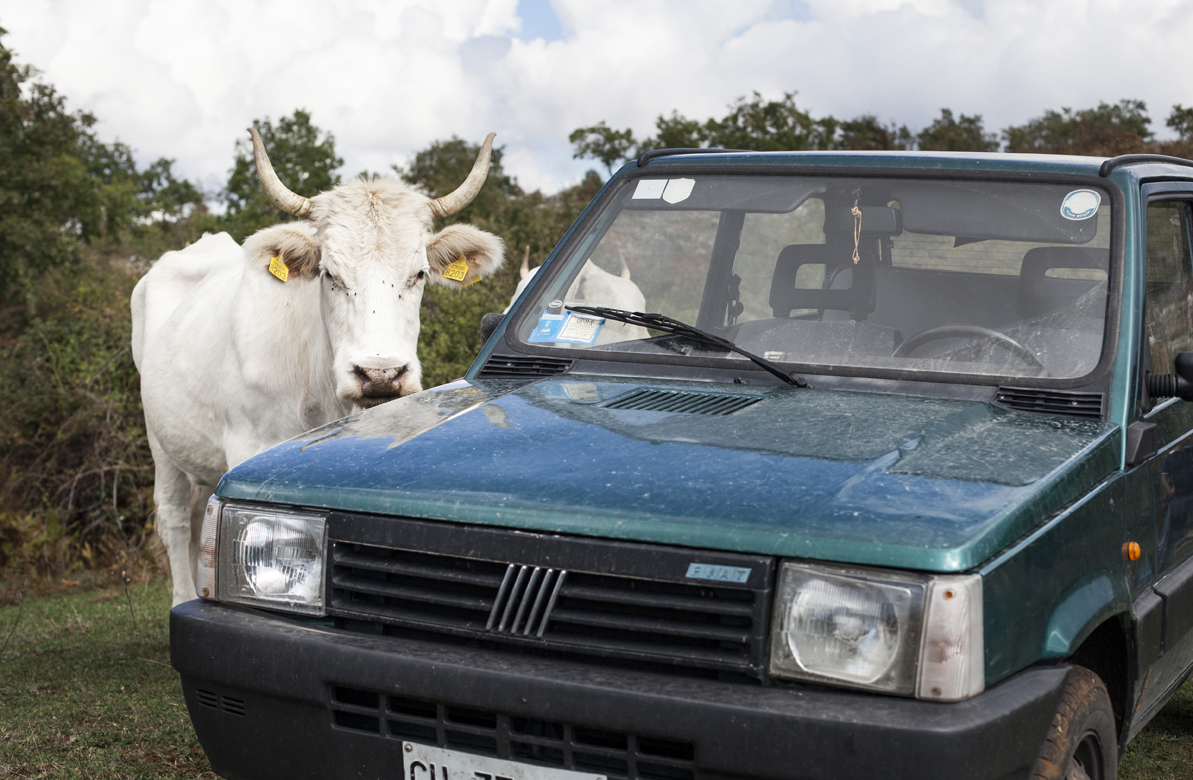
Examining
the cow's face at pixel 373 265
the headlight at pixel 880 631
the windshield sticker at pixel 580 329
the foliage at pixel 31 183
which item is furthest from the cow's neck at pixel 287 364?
the foliage at pixel 31 183

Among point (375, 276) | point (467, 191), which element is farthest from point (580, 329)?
point (467, 191)

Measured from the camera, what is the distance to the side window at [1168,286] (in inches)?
131

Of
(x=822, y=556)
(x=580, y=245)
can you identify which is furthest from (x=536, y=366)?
(x=822, y=556)

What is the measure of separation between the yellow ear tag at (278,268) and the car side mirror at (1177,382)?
151 inches

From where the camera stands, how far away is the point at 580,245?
3842 mm

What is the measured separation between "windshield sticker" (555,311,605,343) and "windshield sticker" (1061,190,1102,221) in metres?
1.40

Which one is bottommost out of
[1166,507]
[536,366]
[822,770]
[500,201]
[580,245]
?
[822,770]

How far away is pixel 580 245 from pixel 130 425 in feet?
36.3

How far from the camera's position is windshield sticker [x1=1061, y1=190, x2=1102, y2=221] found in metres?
3.27

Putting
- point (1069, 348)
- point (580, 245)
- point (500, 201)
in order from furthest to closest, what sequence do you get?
point (500, 201) < point (580, 245) < point (1069, 348)

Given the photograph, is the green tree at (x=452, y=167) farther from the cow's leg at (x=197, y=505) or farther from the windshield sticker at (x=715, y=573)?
the windshield sticker at (x=715, y=573)

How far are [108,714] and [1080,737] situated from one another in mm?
4012

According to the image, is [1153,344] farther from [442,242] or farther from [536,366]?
[442,242]

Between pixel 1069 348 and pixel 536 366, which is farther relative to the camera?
pixel 536 366
